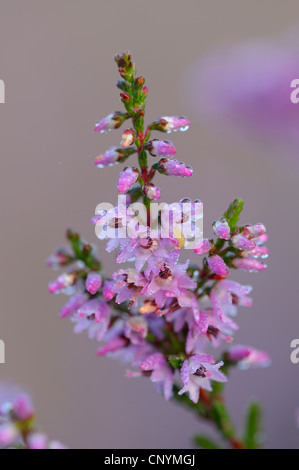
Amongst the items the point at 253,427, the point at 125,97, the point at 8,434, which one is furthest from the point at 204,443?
the point at 125,97

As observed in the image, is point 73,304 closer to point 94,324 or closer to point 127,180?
point 94,324

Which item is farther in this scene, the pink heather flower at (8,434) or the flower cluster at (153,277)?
the pink heather flower at (8,434)

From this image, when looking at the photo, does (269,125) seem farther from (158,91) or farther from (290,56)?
(158,91)

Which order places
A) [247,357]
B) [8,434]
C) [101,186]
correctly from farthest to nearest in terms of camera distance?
[101,186], [247,357], [8,434]

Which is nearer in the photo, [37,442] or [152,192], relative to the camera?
[152,192]

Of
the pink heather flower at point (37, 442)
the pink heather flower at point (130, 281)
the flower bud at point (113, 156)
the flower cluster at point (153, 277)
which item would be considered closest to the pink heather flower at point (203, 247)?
the flower cluster at point (153, 277)

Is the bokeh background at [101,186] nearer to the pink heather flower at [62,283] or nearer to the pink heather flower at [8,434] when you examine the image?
the pink heather flower at [62,283]

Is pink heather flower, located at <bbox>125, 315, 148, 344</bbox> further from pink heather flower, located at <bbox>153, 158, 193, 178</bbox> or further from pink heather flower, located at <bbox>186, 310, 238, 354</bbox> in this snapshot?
pink heather flower, located at <bbox>153, 158, 193, 178</bbox>
